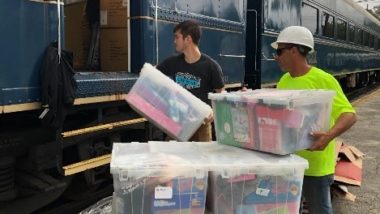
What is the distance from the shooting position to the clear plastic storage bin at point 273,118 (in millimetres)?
2326

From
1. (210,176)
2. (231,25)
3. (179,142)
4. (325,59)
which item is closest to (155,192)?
(210,176)

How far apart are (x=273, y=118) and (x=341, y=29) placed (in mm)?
14759

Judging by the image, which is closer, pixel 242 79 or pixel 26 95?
pixel 26 95

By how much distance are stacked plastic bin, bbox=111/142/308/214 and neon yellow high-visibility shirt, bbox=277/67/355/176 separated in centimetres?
64

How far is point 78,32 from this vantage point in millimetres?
5879

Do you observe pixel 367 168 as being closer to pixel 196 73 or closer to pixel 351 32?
pixel 196 73

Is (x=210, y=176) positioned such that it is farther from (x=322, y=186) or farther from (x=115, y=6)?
(x=115, y=6)

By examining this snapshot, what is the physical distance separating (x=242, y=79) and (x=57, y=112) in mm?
4113

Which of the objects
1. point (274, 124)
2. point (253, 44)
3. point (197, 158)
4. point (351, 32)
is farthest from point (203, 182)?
point (351, 32)

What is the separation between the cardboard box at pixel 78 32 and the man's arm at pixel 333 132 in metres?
3.57

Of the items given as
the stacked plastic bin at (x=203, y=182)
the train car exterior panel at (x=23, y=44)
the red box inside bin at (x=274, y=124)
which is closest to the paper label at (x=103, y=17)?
the train car exterior panel at (x=23, y=44)

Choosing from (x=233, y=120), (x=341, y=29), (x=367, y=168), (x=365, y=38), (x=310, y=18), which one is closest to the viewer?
(x=233, y=120)

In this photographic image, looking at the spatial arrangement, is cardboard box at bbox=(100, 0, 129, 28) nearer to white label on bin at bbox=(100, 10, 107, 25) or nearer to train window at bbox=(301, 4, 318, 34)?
white label on bin at bbox=(100, 10, 107, 25)

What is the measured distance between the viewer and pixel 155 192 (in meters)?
2.11
